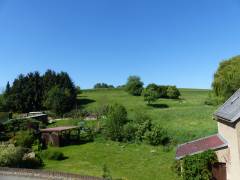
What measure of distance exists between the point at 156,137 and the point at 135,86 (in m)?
54.4

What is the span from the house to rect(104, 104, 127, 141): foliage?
18.2 meters

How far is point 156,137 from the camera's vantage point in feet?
122

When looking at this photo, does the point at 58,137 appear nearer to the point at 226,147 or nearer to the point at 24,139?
the point at 24,139

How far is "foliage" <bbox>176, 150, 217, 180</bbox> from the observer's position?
19734 millimetres

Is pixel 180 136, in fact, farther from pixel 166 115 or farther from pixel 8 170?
pixel 8 170

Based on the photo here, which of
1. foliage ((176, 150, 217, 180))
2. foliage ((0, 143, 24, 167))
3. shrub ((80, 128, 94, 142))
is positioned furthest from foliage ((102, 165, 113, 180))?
shrub ((80, 128, 94, 142))

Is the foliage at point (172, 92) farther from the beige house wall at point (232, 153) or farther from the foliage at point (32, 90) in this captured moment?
the beige house wall at point (232, 153)

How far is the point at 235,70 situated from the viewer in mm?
54688

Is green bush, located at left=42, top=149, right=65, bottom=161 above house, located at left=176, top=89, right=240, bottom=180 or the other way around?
the other way around

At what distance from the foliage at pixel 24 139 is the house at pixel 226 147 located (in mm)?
20134

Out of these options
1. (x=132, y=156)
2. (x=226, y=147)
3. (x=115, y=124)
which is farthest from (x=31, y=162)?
(x=226, y=147)

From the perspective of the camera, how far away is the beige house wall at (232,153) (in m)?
18.4

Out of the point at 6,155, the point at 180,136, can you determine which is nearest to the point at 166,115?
the point at 180,136

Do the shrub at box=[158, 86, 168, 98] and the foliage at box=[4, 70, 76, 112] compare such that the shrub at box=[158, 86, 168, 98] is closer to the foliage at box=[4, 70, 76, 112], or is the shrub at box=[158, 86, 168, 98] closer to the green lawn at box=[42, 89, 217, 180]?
the foliage at box=[4, 70, 76, 112]
